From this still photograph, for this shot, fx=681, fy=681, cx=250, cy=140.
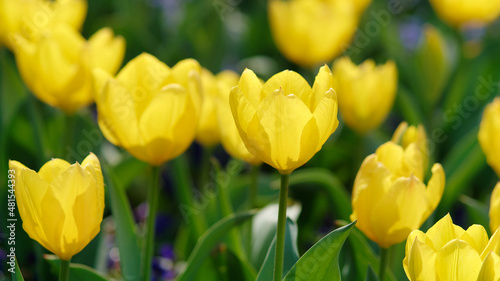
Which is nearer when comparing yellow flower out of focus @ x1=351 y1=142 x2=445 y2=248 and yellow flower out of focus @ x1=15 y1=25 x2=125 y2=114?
yellow flower out of focus @ x1=351 y1=142 x2=445 y2=248

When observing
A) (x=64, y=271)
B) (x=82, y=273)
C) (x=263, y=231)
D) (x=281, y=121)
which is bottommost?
(x=263, y=231)

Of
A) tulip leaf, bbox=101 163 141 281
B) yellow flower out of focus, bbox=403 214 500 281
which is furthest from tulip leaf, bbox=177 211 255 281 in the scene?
yellow flower out of focus, bbox=403 214 500 281

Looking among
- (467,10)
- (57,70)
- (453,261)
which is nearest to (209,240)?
(453,261)

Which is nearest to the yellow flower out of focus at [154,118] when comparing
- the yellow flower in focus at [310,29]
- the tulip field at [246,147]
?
the tulip field at [246,147]

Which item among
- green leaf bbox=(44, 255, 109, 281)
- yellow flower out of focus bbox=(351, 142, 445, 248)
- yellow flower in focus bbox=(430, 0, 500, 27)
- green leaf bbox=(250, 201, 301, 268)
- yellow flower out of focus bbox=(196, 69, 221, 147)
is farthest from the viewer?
yellow flower in focus bbox=(430, 0, 500, 27)

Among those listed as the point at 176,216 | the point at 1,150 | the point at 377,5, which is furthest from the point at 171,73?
the point at 377,5

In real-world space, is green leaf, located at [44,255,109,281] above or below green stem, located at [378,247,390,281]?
below

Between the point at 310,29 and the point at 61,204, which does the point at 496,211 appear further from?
the point at 310,29

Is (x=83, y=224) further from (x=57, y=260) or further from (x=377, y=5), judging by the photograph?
(x=377, y=5)

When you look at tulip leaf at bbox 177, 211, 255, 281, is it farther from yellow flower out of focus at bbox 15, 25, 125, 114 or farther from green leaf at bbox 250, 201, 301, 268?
yellow flower out of focus at bbox 15, 25, 125, 114
